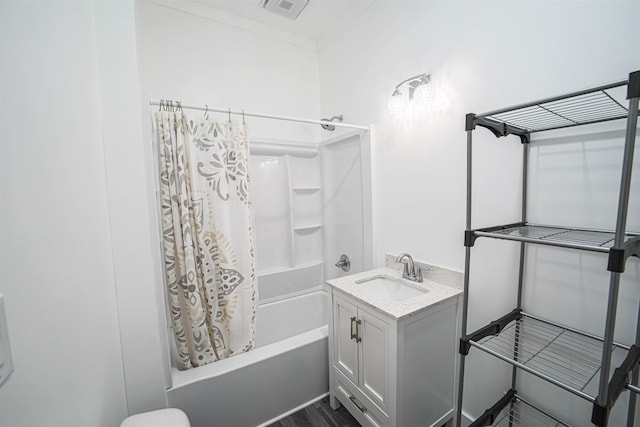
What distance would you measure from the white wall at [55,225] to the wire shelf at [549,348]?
1.36 metres

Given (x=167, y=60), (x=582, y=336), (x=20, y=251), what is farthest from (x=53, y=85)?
(x=582, y=336)

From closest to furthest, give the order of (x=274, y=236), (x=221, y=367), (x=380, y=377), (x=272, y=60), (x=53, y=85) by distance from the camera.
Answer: (x=53, y=85) → (x=380, y=377) → (x=221, y=367) → (x=272, y=60) → (x=274, y=236)

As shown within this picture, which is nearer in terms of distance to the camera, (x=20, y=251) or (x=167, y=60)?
(x=20, y=251)

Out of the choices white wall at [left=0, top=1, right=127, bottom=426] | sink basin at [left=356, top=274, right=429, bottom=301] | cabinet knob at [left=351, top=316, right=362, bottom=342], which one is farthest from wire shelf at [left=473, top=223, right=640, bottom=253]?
white wall at [left=0, top=1, right=127, bottom=426]

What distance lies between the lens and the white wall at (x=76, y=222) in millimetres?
586

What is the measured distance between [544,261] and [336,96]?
6.26 ft

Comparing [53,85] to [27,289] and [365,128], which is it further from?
[365,128]

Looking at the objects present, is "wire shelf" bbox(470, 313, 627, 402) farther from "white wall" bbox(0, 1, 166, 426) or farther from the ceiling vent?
the ceiling vent

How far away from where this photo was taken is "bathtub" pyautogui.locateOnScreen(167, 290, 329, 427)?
1.28m

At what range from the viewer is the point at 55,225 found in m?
0.70

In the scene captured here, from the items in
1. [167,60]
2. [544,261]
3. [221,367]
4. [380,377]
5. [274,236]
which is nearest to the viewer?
[544,261]

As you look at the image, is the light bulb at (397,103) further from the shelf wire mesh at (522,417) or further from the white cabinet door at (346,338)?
the shelf wire mesh at (522,417)

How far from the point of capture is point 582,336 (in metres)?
0.96

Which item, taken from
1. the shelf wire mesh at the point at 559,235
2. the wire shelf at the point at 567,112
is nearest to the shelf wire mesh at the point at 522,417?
the shelf wire mesh at the point at 559,235
